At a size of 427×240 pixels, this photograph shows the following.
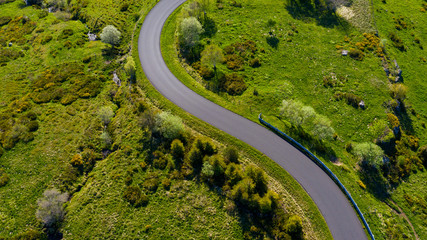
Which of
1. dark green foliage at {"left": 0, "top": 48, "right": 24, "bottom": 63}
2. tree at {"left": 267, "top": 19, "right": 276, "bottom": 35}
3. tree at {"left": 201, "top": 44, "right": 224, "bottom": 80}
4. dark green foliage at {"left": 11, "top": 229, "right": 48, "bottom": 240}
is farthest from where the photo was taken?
tree at {"left": 267, "top": 19, "right": 276, "bottom": 35}

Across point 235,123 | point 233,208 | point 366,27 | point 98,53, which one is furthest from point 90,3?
point 366,27

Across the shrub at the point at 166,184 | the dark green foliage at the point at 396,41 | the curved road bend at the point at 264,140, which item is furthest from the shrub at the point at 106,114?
the dark green foliage at the point at 396,41

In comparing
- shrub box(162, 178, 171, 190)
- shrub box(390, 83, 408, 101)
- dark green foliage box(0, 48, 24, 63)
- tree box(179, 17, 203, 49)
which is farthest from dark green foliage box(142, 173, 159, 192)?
dark green foliage box(0, 48, 24, 63)

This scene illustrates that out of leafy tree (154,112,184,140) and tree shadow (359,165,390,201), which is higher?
leafy tree (154,112,184,140)

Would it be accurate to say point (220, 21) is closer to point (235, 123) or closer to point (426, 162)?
point (235, 123)

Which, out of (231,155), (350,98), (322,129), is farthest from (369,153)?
(231,155)

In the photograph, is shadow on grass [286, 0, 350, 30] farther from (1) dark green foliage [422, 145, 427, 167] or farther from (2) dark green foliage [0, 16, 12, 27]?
(2) dark green foliage [0, 16, 12, 27]

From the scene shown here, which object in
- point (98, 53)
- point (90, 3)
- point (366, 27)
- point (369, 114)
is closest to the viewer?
point (369, 114)

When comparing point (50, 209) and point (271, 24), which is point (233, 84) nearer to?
point (271, 24)
